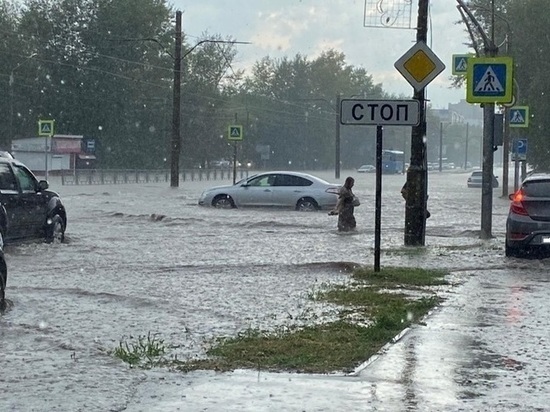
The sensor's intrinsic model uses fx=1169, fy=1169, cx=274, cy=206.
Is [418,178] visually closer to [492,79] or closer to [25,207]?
[492,79]

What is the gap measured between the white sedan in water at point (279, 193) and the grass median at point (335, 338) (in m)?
21.2

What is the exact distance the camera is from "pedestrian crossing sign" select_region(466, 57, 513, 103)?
21.5m

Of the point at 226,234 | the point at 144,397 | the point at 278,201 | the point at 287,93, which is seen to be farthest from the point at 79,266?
the point at 287,93

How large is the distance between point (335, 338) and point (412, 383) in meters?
2.07

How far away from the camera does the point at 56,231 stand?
22219 millimetres

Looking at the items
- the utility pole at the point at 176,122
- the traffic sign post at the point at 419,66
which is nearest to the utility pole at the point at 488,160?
the traffic sign post at the point at 419,66

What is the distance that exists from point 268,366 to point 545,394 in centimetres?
211

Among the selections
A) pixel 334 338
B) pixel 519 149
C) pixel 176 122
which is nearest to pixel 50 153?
pixel 176 122

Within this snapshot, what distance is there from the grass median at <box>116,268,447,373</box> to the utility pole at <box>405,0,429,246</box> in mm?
5972

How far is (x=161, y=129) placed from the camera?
93875 millimetres

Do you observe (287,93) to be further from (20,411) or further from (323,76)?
(20,411)

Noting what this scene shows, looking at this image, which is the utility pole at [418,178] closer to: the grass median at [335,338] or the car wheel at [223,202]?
the grass median at [335,338]

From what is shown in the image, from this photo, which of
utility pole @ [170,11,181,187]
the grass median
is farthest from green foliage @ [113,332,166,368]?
utility pole @ [170,11,181,187]

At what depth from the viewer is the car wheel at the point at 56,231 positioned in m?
21.8
